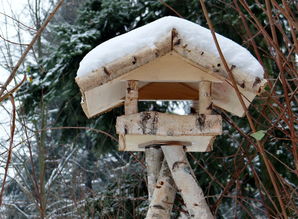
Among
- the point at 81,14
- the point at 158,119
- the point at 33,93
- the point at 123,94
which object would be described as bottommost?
the point at 158,119

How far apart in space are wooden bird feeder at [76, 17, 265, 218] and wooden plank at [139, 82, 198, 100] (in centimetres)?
17

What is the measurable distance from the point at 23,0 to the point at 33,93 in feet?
6.84

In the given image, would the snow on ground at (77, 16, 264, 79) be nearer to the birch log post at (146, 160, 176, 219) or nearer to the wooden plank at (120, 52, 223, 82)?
the wooden plank at (120, 52, 223, 82)

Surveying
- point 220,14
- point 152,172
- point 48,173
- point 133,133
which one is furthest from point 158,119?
point 48,173

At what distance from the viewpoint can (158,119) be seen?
1.63m

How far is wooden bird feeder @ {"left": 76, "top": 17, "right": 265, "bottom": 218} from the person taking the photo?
1540mm

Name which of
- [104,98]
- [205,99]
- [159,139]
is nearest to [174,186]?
[159,139]

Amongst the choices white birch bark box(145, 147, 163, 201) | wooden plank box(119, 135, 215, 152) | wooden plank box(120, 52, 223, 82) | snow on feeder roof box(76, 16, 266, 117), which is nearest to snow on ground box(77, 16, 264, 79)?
snow on feeder roof box(76, 16, 266, 117)

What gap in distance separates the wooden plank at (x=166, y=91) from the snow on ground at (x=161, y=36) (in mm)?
503

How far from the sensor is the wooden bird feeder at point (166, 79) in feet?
5.05

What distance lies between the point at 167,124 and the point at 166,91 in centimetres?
49

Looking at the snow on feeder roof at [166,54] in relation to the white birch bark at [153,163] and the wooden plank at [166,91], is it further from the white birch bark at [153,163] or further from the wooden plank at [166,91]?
the wooden plank at [166,91]

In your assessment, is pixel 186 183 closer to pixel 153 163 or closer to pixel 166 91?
pixel 153 163

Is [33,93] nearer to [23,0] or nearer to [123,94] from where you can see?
[23,0]
